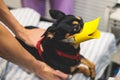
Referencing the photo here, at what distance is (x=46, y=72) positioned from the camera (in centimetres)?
107

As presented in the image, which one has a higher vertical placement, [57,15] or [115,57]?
[57,15]

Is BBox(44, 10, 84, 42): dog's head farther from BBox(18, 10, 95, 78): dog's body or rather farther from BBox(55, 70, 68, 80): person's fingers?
BBox(55, 70, 68, 80): person's fingers

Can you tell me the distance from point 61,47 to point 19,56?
0.73 ft

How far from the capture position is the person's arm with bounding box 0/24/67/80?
87 cm

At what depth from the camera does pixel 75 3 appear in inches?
76.2

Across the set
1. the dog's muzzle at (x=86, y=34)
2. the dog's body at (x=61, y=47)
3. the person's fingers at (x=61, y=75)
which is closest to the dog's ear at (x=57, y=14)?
the dog's body at (x=61, y=47)

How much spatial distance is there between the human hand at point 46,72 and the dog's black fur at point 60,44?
0.13 ft

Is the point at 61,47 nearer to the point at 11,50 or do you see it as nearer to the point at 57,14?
the point at 57,14

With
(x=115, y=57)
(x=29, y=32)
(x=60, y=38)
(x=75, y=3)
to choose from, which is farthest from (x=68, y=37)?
(x=75, y=3)

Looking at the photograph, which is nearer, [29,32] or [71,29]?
[71,29]

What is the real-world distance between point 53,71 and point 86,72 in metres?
0.20

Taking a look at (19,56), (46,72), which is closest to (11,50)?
(19,56)

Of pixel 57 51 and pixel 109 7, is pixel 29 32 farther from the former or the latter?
pixel 109 7

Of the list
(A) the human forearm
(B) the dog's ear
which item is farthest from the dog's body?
(A) the human forearm
